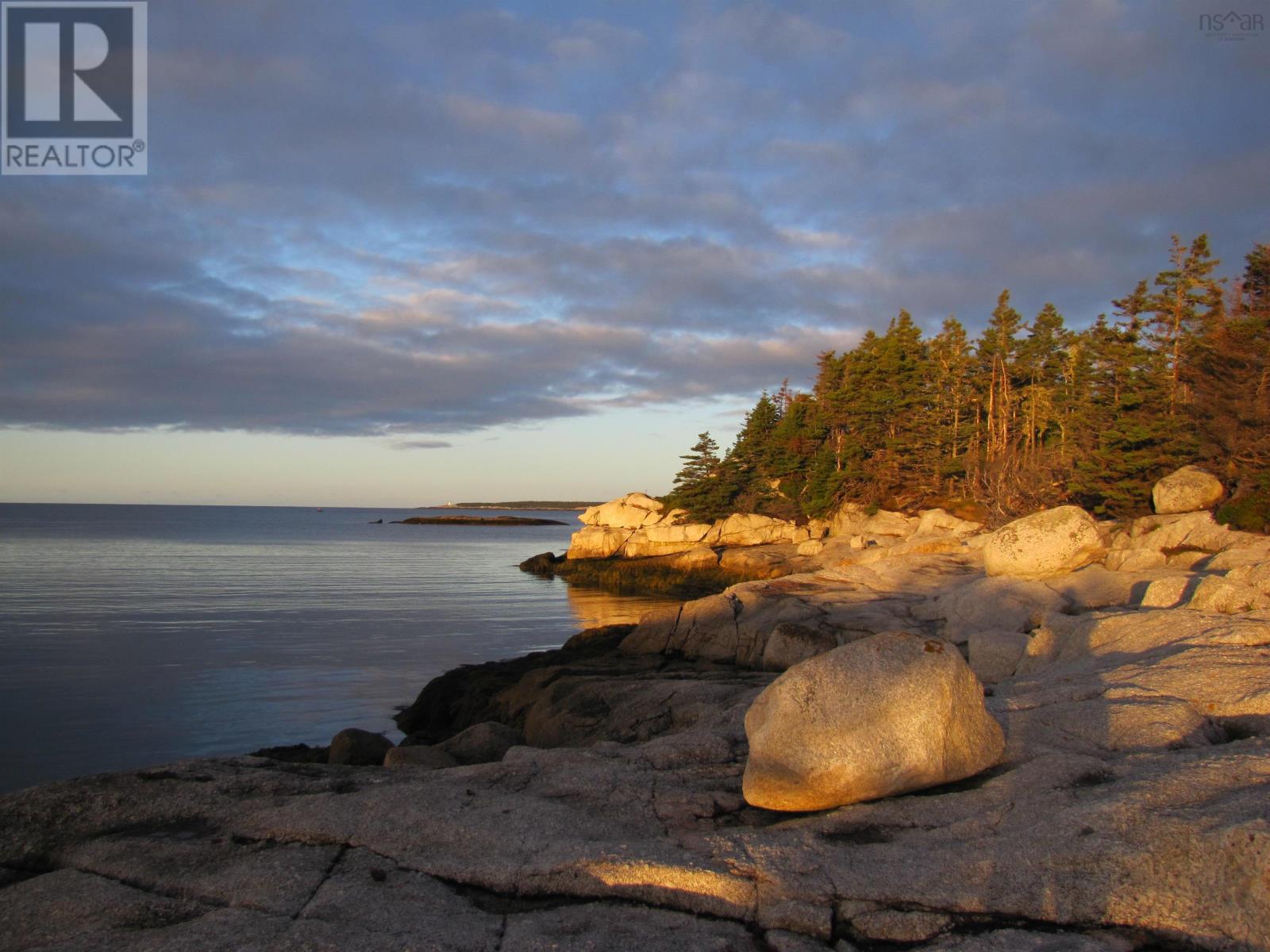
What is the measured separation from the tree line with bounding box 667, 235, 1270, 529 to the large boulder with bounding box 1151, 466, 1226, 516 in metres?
0.79

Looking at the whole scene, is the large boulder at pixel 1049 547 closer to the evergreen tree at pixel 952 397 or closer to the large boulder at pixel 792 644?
the large boulder at pixel 792 644

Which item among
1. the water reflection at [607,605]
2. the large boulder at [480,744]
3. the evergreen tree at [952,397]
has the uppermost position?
the evergreen tree at [952,397]

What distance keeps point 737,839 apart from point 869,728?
65.7 inches

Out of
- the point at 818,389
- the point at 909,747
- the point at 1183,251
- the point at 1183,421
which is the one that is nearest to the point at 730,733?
the point at 909,747

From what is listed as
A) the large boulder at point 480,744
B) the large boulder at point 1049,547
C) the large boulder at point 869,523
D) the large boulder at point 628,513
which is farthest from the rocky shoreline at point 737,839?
the large boulder at point 628,513

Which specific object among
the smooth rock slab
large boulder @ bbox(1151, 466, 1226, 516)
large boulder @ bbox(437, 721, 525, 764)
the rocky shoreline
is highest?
large boulder @ bbox(1151, 466, 1226, 516)

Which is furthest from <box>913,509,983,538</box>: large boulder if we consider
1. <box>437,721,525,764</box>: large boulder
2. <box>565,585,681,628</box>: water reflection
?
<box>437,721,525,764</box>: large boulder

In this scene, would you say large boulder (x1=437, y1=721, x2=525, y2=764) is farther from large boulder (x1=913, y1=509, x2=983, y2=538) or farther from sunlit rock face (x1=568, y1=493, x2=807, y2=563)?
sunlit rock face (x1=568, y1=493, x2=807, y2=563)

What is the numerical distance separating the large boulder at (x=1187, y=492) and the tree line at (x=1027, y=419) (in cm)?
79

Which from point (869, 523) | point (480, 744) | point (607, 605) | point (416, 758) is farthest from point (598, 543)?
point (416, 758)

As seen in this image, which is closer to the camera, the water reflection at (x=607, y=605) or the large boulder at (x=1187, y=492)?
the large boulder at (x=1187, y=492)

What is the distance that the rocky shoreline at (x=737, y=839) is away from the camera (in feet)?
16.8

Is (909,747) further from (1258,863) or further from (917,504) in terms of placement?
(917,504)

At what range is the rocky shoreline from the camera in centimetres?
513
